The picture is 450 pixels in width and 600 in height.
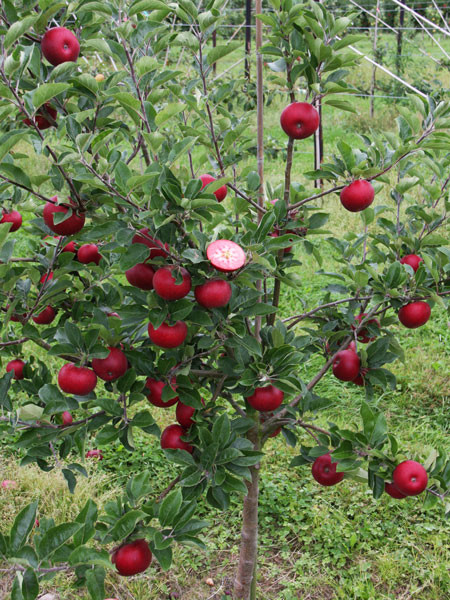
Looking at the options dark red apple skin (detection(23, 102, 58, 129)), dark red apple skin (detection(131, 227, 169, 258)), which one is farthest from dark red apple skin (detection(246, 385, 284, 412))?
dark red apple skin (detection(23, 102, 58, 129))

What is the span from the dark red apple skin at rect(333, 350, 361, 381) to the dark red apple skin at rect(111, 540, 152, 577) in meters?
0.72

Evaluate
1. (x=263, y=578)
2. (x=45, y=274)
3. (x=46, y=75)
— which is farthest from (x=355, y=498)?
(x=46, y=75)

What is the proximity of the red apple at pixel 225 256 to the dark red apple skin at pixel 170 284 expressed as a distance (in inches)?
2.6

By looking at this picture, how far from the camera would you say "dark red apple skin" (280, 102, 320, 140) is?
149 centimetres

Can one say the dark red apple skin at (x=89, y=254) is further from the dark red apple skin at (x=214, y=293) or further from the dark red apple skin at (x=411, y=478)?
the dark red apple skin at (x=411, y=478)

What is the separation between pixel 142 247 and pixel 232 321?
Answer: 11.3 inches

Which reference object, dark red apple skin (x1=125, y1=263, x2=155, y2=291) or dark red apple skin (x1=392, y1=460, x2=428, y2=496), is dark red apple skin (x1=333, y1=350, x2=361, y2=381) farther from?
dark red apple skin (x1=125, y1=263, x2=155, y2=291)

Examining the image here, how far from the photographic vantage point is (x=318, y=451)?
171 centimetres

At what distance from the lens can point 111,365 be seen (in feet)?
4.86

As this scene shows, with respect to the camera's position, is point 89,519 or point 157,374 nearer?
point 89,519

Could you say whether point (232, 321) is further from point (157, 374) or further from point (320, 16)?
point (320, 16)

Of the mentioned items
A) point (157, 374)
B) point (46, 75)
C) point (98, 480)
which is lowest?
point (98, 480)

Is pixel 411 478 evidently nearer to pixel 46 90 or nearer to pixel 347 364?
pixel 347 364

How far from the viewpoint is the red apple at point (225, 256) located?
1224 millimetres
